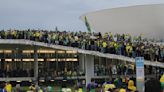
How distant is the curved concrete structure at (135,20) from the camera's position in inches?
1785

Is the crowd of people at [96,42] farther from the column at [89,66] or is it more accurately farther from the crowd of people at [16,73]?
the crowd of people at [16,73]

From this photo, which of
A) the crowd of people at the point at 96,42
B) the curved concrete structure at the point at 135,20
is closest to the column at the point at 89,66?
the crowd of people at the point at 96,42

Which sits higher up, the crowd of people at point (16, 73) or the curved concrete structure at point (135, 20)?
the curved concrete structure at point (135, 20)

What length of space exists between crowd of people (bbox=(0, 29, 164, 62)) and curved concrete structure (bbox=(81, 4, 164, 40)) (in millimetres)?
11810

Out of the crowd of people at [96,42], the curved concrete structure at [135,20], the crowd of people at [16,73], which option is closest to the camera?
the crowd of people at [96,42]

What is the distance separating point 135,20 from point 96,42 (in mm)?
15640

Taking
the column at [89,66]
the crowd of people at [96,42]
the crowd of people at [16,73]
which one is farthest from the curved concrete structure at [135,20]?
the crowd of people at [16,73]

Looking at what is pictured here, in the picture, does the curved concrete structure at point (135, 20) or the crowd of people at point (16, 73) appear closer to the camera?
the crowd of people at point (16, 73)

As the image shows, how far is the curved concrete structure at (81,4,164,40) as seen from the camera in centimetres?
4534

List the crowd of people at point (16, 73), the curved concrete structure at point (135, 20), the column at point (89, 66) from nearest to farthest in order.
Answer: the column at point (89, 66), the crowd of people at point (16, 73), the curved concrete structure at point (135, 20)

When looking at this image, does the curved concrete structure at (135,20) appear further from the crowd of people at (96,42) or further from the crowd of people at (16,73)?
the crowd of people at (16,73)

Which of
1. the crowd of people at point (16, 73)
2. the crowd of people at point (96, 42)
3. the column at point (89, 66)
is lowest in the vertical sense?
the crowd of people at point (16, 73)

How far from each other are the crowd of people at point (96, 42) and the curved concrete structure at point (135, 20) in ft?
38.7

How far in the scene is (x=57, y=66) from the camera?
151 feet
